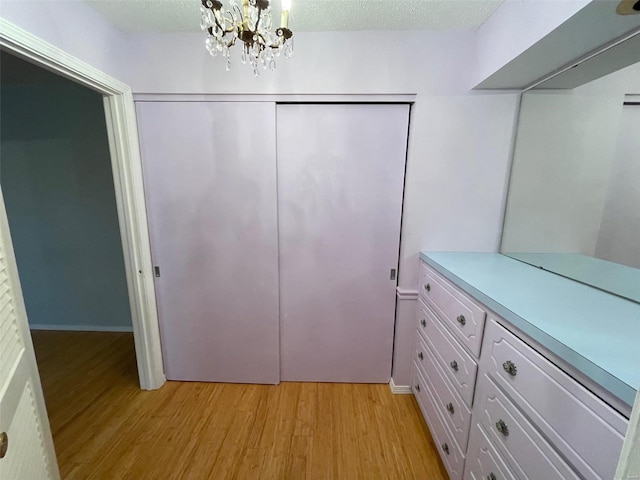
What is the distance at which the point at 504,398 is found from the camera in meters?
0.84

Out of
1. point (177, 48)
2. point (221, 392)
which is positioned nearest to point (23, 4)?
point (177, 48)

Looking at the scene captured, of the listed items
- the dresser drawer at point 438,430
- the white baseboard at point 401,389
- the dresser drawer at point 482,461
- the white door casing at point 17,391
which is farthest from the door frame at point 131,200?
the dresser drawer at point 482,461

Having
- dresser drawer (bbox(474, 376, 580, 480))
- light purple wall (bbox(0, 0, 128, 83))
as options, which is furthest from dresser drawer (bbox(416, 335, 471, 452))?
light purple wall (bbox(0, 0, 128, 83))

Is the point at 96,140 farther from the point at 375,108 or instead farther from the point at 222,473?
the point at 222,473

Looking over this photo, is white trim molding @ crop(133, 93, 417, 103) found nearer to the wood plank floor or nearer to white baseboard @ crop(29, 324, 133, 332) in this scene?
the wood plank floor

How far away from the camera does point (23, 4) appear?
0.94 m

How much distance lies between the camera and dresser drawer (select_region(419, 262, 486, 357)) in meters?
1.00

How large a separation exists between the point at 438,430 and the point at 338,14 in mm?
2358

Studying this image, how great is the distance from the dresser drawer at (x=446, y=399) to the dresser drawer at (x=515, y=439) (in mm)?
114

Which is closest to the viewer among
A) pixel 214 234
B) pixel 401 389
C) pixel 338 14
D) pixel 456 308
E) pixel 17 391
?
pixel 17 391

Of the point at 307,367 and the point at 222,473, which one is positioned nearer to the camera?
the point at 222,473

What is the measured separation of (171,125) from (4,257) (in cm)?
107

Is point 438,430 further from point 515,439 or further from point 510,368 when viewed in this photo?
point 510,368

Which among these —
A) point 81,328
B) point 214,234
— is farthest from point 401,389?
point 81,328
